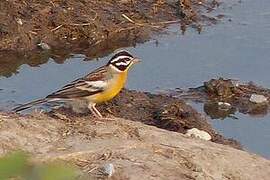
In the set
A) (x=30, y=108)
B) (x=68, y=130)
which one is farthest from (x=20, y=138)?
(x=30, y=108)

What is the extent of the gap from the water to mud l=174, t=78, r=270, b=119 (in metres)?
0.12

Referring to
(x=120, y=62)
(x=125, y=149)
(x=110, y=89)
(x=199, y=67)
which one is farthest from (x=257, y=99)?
(x=125, y=149)

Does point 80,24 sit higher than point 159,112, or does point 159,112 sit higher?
point 80,24

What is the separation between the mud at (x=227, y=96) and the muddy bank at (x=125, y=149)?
2.63 metres

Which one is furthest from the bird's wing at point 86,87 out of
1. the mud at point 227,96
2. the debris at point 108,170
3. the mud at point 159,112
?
the mud at point 227,96

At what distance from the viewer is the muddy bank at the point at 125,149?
595 centimetres

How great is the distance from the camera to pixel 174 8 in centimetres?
1286

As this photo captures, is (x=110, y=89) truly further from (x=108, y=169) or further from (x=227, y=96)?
(x=227, y=96)

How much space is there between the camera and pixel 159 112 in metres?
9.05

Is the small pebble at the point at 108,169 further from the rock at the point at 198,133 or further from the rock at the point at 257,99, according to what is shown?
the rock at the point at 257,99

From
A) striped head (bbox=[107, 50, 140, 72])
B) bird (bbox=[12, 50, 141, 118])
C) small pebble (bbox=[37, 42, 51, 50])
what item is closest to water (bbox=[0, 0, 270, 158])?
small pebble (bbox=[37, 42, 51, 50])

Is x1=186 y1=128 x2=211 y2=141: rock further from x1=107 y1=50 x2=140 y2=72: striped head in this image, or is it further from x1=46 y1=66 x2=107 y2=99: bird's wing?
x1=46 y1=66 x2=107 y2=99: bird's wing

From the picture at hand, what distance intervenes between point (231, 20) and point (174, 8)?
88 cm

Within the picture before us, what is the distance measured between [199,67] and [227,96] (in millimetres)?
1167
